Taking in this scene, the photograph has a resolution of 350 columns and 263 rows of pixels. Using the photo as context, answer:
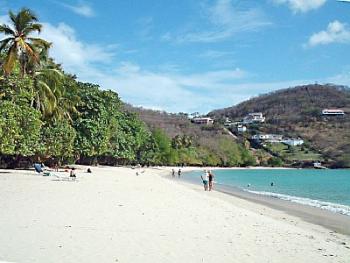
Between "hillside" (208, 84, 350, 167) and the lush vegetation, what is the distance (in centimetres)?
3434

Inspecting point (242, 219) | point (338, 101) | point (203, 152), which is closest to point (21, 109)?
point (242, 219)

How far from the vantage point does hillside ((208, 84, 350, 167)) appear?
88.8 metres

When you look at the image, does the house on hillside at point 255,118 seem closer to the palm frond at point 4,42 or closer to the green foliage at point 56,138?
the green foliage at point 56,138

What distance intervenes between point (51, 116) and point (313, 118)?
84.6 metres

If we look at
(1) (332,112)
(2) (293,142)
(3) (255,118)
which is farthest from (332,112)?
(3) (255,118)

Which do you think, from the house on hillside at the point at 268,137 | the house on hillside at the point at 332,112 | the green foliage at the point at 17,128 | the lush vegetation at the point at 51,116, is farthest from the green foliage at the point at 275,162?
the green foliage at the point at 17,128

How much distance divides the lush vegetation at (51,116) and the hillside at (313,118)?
34342 millimetres

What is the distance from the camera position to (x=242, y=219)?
1118cm

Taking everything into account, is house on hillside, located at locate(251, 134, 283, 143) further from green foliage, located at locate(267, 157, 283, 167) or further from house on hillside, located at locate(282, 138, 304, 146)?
green foliage, located at locate(267, 157, 283, 167)

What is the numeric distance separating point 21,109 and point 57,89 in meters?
7.29

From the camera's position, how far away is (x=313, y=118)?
4104 inches

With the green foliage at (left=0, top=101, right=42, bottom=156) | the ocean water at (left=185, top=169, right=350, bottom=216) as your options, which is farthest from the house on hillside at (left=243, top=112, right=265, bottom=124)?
the green foliage at (left=0, top=101, right=42, bottom=156)

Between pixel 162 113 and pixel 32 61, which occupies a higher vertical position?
pixel 162 113

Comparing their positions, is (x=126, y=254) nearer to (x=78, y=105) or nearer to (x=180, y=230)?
(x=180, y=230)
